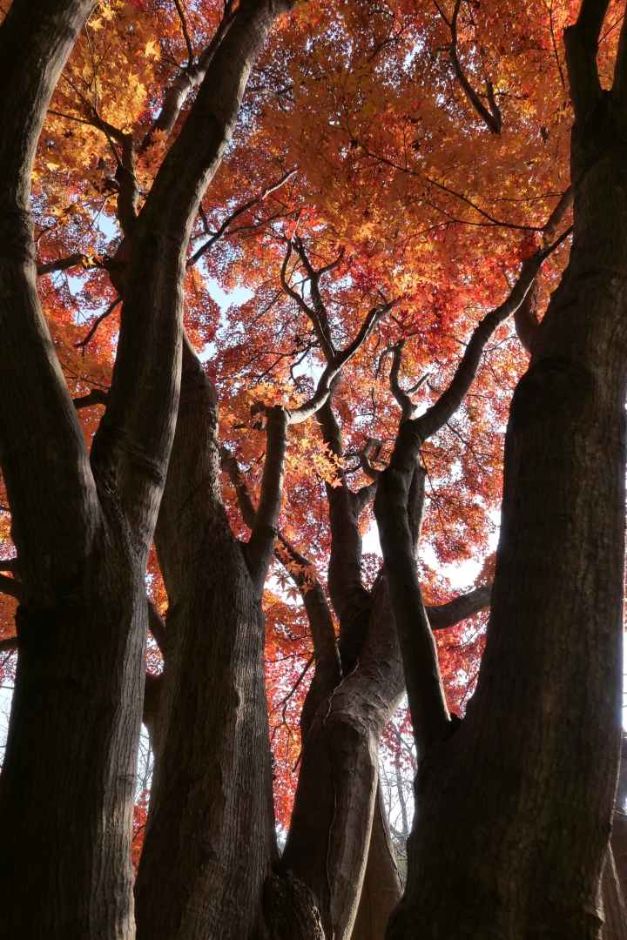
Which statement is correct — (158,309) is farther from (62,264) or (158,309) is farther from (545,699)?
(62,264)

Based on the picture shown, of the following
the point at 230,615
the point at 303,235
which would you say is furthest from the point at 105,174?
the point at 230,615

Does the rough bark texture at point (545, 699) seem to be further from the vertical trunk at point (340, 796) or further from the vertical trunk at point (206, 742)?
the vertical trunk at point (340, 796)

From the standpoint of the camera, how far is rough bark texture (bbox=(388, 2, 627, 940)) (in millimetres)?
1627

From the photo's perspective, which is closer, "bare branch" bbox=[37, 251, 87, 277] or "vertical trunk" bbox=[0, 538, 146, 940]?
"vertical trunk" bbox=[0, 538, 146, 940]

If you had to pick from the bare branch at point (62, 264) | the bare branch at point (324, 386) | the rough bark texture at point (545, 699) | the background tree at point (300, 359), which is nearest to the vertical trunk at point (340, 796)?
the background tree at point (300, 359)

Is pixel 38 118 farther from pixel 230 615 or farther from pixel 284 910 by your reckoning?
pixel 284 910

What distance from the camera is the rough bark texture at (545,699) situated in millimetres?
1627

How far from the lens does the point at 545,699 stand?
5.69 feet

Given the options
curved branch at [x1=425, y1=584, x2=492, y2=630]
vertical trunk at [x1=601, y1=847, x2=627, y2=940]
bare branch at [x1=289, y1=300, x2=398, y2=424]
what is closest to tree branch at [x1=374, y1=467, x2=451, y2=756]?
bare branch at [x1=289, y1=300, x2=398, y2=424]

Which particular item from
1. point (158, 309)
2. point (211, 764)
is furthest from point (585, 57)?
point (211, 764)

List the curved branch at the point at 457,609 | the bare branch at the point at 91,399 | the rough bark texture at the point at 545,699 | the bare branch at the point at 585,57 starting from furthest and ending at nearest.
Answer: the curved branch at the point at 457,609, the bare branch at the point at 91,399, the bare branch at the point at 585,57, the rough bark texture at the point at 545,699

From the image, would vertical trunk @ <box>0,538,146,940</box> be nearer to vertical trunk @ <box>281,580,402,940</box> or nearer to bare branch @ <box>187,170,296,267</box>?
vertical trunk @ <box>281,580,402,940</box>

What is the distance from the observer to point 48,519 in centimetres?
194

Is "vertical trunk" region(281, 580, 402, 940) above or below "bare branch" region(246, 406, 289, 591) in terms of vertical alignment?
below
